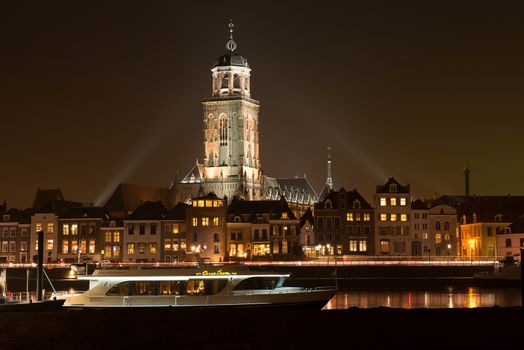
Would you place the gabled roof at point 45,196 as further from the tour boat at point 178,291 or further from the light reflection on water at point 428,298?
the tour boat at point 178,291

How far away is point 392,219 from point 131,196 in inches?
1705

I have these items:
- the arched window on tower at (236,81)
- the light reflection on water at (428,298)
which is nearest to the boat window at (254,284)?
the light reflection on water at (428,298)

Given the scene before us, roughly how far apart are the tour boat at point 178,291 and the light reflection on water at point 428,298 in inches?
353

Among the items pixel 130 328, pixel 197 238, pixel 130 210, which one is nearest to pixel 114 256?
pixel 197 238

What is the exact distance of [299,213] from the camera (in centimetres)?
16338

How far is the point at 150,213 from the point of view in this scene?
123 meters

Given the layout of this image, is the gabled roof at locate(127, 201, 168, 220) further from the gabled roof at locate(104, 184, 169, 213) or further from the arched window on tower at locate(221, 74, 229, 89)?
the arched window on tower at locate(221, 74, 229, 89)

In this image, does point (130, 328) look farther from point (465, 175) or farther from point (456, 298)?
point (465, 175)

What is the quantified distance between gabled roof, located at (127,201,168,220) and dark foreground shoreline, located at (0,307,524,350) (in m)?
80.5

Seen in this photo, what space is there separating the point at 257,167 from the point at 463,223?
4370cm

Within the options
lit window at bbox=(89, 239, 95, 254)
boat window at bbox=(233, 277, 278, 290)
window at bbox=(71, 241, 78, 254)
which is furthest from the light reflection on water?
window at bbox=(71, 241, 78, 254)

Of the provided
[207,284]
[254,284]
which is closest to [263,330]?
[207,284]

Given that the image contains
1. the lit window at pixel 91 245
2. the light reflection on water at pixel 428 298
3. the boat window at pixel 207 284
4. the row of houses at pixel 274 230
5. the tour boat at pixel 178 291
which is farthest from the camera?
the lit window at pixel 91 245

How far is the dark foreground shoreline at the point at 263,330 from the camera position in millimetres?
37000
